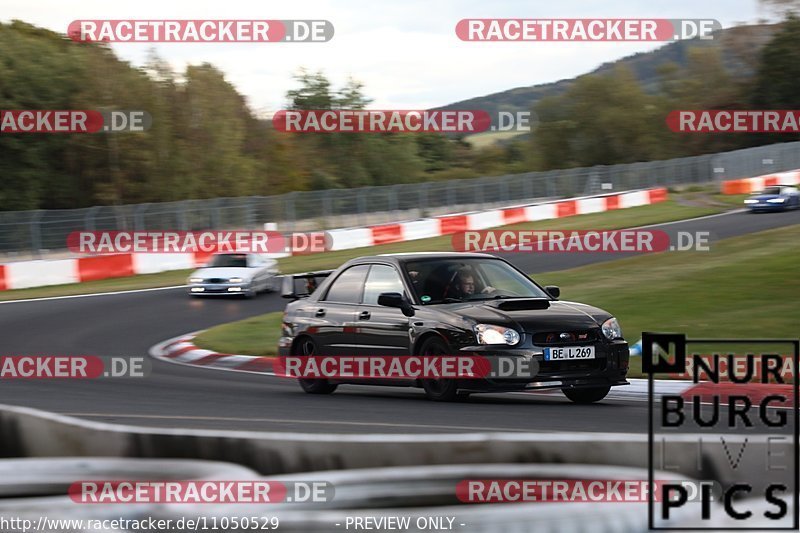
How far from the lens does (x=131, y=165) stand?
50.7 m

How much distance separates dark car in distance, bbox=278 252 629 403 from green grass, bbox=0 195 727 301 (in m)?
15.1

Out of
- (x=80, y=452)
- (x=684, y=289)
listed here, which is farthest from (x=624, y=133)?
(x=80, y=452)

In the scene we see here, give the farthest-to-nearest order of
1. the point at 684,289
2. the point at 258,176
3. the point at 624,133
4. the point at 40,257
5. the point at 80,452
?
the point at 624,133 → the point at 258,176 → the point at 40,257 → the point at 684,289 → the point at 80,452

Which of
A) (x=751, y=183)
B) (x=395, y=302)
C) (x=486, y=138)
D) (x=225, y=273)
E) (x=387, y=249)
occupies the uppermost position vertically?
(x=486, y=138)

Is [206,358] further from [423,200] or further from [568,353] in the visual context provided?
[423,200]

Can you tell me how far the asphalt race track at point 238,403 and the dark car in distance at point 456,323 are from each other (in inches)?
9.6

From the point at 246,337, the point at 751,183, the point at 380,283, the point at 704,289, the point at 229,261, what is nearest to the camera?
the point at 380,283

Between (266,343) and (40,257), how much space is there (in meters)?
15.6

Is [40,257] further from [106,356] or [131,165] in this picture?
[131,165]

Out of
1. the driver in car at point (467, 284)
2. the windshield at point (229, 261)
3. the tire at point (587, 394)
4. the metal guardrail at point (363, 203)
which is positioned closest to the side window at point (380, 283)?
the driver in car at point (467, 284)

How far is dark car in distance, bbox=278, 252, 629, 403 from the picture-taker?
10.2 meters

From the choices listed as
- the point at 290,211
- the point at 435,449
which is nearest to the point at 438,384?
the point at 435,449

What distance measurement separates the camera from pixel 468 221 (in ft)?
121

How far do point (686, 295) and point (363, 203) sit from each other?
21.3m
